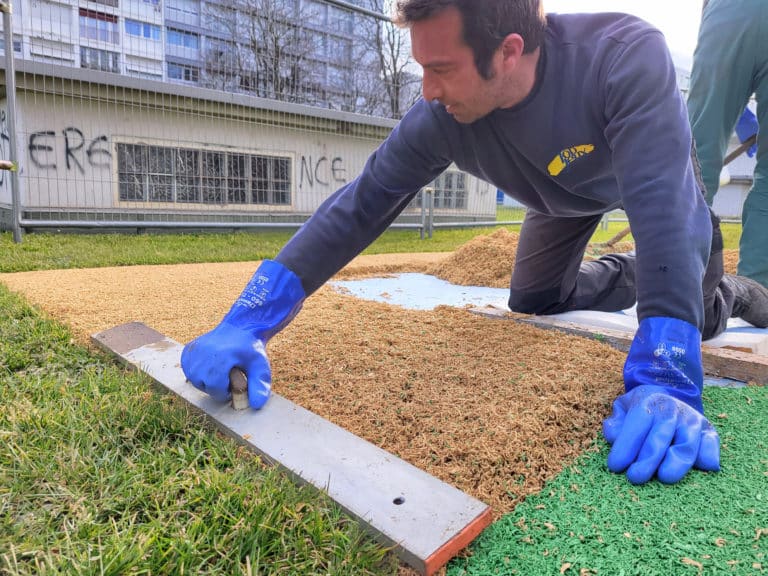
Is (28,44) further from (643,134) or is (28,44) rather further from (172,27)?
(643,134)

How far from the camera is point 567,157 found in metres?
1.50

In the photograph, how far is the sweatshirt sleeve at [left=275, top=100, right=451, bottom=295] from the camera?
4.96ft

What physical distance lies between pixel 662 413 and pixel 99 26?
6911mm

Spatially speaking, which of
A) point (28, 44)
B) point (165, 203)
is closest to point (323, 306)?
point (165, 203)

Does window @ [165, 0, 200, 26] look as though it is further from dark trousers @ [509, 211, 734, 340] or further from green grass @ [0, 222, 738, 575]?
green grass @ [0, 222, 738, 575]

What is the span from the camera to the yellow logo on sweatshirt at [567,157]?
146 cm

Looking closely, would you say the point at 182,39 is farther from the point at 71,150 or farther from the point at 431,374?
the point at 431,374

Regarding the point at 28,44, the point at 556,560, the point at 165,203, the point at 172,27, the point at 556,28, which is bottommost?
the point at 556,560

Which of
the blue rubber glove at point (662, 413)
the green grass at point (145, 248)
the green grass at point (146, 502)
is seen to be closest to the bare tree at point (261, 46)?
the green grass at point (145, 248)

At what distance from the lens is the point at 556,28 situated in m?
1.49

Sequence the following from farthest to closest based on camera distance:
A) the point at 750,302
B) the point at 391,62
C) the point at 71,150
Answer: the point at 391,62 → the point at 71,150 → the point at 750,302

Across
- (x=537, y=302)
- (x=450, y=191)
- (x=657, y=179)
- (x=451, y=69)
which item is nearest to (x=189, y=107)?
(x=450, y=191)

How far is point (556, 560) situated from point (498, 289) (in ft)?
10.1

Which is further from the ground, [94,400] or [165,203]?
[165,203]
